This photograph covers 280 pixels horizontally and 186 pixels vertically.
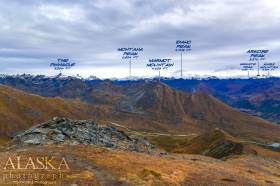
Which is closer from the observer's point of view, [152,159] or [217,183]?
[217,183]

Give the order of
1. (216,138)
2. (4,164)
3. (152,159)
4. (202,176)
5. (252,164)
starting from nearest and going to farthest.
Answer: (4,164)
(202,176)
(152,159)
(252,164)
(216,138)

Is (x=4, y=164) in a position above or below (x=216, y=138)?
above

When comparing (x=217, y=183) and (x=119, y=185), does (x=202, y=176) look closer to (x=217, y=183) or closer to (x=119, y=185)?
(x=217, y=183)

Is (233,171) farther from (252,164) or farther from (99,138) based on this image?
→ (99,138)

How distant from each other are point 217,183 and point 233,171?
1272cm

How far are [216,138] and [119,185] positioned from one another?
121946 millimetres

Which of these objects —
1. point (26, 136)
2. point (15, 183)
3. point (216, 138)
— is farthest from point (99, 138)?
point (216, 138)

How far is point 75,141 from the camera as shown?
68.6m

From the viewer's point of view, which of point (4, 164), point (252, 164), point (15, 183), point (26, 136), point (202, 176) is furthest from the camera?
point (252, 164)

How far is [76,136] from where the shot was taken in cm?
7069

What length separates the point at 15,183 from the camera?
46.5 metres

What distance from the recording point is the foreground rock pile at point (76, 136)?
224 ft

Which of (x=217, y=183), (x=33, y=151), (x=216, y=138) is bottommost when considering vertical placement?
(x=216, y=138)

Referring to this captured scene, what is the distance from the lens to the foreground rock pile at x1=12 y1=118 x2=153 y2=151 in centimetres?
6825
